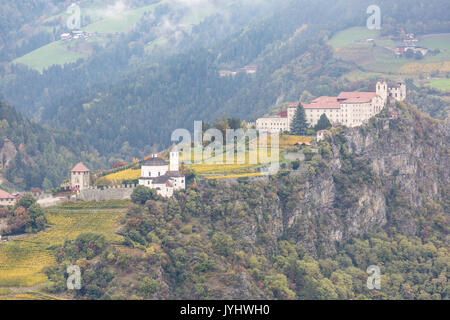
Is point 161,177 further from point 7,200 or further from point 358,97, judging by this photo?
point 358,97

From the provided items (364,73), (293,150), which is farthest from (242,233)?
(364,73)

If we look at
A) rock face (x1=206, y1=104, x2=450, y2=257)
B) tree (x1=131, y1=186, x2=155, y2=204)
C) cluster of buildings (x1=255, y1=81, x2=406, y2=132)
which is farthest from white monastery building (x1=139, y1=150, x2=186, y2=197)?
cluster of buildings (x1=255, y1=81, x2=406, y2=132)

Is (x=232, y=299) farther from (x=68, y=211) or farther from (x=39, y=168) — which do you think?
(x=39, y=168)

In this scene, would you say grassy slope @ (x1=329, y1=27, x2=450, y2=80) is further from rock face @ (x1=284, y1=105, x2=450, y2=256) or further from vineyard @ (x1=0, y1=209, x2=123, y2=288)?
vineyard @ (x1=0, y1=209, x2=123, y2=288)

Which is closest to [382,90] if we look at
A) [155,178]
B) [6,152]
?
[155,178]

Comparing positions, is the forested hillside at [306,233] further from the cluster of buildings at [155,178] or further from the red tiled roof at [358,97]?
the red tiled roof at [358,97]

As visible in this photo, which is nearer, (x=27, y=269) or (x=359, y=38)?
(x=27, y=269)
